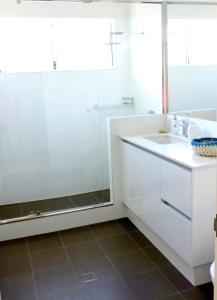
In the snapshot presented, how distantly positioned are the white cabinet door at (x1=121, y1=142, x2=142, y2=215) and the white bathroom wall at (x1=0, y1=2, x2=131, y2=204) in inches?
14.5

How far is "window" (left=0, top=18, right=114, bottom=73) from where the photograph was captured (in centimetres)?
341

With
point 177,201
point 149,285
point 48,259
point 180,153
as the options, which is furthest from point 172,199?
point 48,259

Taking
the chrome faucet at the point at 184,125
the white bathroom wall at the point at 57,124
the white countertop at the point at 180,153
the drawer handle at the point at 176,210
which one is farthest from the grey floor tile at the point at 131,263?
the chrome faucet at the point at 184,125

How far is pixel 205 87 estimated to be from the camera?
306 centimetres

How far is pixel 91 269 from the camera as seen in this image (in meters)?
2.53

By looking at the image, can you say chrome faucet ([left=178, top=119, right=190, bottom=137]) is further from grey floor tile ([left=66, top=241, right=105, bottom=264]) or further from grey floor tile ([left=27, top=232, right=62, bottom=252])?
grey floor tile ([left=27, top=232, right=62, bottom=252])

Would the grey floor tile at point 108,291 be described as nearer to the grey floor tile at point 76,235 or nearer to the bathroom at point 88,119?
the bathroom at point 88,119

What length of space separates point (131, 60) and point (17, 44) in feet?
4.23

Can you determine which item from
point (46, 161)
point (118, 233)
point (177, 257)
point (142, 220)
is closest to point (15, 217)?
point (46, 161)

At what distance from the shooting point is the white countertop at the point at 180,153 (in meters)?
2.12

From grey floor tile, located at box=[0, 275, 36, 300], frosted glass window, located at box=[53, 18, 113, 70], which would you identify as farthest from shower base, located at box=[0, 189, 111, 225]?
frosted glass window, located at box=[53, 18, 113, 70]

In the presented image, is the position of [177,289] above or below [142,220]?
below

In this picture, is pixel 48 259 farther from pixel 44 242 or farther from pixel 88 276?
pixel 88 276

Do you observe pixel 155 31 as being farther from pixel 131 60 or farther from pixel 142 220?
pixel 142 220
